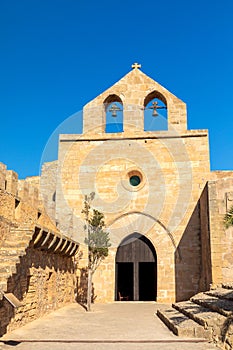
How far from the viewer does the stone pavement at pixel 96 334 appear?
226 inches

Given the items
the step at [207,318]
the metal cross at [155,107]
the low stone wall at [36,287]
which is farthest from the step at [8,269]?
the metal cross at [155,107]

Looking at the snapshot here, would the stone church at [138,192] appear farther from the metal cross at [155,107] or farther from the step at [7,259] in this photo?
the step at [7,259]

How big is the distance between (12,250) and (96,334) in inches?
81.6

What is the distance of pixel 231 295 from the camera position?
25.1ft

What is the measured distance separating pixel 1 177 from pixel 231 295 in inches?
196

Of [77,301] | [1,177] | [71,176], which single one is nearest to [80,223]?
[71,176]

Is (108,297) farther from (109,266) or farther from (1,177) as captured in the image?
(1,177)

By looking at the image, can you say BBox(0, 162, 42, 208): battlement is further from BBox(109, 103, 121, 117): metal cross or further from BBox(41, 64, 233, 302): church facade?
BBox(109, 103, 121, 117): metal cross

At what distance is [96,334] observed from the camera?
679cm

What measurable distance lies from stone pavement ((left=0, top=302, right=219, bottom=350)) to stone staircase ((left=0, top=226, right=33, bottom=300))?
0.95 meters

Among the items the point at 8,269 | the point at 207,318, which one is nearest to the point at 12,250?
the point at 8,269

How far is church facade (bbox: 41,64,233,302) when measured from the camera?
12930 mm

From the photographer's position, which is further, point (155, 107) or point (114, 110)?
point (114, 110)

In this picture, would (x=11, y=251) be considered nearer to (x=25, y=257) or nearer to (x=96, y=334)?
(x=25, y=257)
